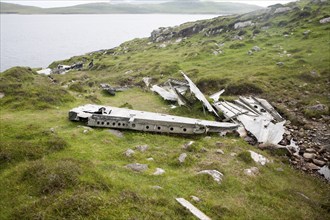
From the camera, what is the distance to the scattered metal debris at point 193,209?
8.21 metres

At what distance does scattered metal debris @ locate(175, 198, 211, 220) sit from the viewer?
26.9 feet

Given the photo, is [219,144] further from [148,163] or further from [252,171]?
[148,163]

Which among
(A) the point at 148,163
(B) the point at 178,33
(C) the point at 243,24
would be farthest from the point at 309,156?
(B) the point at 178,33

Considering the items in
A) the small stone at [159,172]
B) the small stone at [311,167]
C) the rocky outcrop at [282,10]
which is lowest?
the small stone at [311,167]

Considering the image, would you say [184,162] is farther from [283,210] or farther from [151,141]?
[283,210]

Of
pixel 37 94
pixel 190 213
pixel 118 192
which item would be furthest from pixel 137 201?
pixel 37 94

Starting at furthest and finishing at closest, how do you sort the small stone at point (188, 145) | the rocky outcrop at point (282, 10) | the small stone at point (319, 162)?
the rocky outcrop at point (282, 10)
the small stone at point (319, 162)
the small stone at point (188, 145)

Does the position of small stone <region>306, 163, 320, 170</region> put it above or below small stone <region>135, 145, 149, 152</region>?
below

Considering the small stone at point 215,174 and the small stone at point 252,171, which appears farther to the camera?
the small stone at point 252,171

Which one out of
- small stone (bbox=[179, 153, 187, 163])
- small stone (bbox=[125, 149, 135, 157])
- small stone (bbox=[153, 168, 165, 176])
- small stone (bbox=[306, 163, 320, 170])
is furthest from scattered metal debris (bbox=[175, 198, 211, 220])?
small stone (bbox=[306, 163, 320, 170])

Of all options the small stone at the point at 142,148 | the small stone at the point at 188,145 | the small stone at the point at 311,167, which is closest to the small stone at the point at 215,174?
the small stone at the point at 188,145

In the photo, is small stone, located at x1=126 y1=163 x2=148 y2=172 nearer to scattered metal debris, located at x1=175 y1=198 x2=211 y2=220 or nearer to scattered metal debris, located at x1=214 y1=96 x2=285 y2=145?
scattered metal debris, located at x1=175 y1=198 x2=211 y2=220

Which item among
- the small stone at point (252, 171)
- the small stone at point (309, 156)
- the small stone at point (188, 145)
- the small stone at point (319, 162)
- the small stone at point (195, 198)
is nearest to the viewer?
the small stone at point (195, 198)

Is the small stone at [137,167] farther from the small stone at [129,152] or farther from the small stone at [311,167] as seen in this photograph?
the small stone at [311,167]
